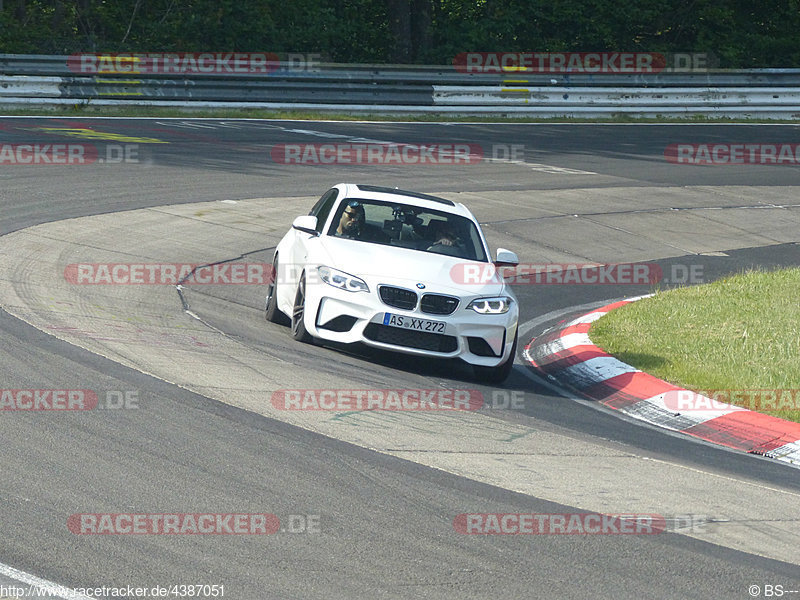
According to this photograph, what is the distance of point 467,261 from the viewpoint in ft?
33.6

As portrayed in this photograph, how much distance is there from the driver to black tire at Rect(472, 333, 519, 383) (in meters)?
1.87

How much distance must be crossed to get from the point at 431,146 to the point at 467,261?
528 inches

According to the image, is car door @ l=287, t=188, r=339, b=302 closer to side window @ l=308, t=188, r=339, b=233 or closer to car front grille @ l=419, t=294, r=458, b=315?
side window @ l=308, t=188, r=339, b=233

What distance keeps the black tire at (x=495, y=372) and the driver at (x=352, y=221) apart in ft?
6.13

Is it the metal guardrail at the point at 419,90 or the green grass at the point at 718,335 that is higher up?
the metal guardrail at the point at 419,90

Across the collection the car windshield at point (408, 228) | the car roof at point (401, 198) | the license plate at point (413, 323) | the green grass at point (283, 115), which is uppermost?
the green grass at point (283, 115)

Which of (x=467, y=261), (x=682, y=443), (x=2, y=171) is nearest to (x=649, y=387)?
(x=682, y=443)

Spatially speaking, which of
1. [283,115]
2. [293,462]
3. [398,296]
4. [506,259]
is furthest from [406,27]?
[293,462]

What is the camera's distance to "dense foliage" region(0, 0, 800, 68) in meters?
33.1

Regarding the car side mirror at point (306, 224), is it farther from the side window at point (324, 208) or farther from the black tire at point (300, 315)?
the black tire at point (300, 315)

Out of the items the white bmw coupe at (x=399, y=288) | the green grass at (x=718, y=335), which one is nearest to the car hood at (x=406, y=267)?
the white bmw coupe at (x=399, y=288)

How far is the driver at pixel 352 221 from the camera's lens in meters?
10.5

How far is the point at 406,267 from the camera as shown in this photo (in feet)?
31.6

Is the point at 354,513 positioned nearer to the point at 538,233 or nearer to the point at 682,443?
the point at 682,443
